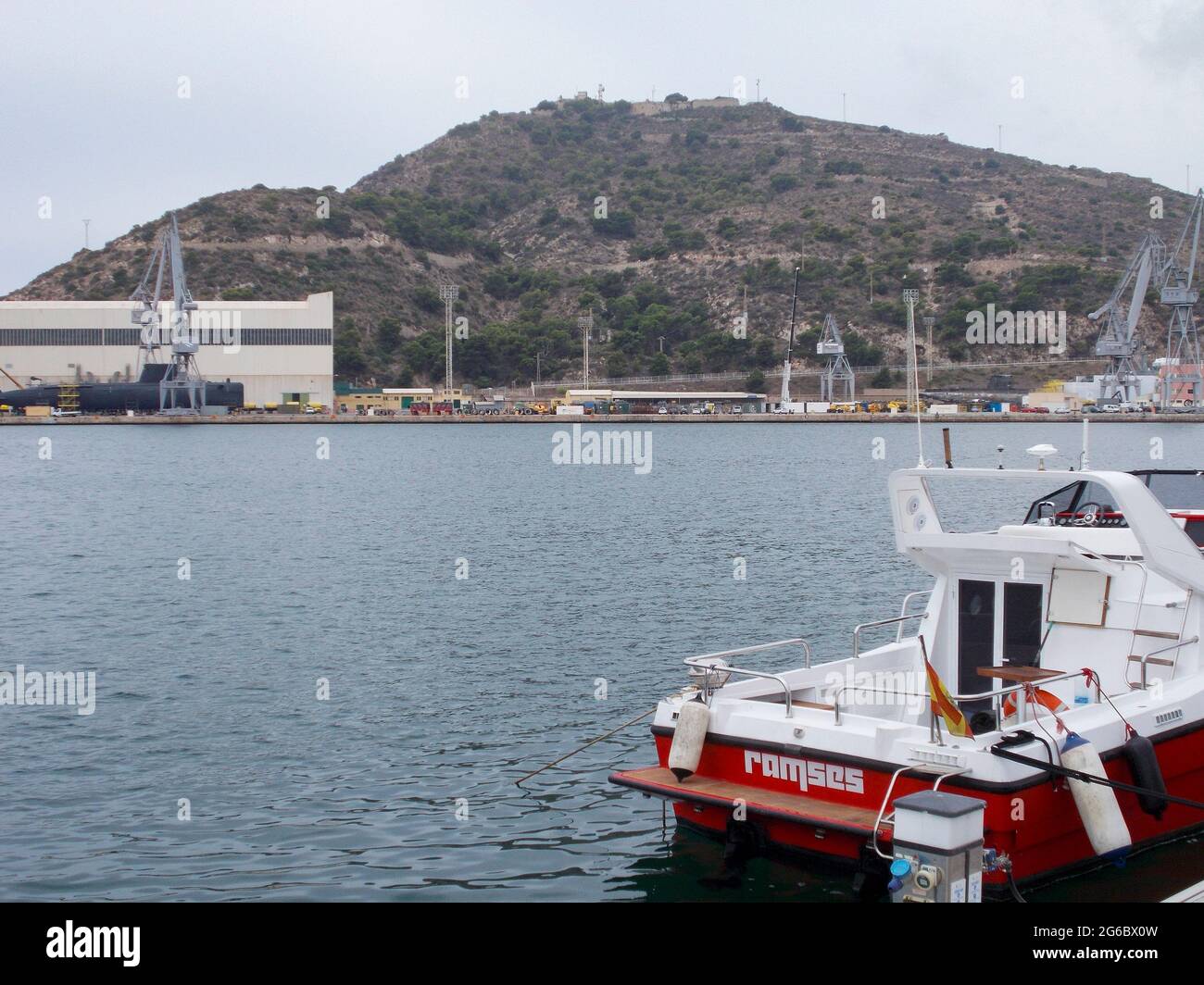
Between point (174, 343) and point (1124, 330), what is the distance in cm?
9233

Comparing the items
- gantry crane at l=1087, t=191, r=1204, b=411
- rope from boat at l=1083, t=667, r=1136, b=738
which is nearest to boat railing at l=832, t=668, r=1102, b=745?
rope from boat at l=1083, t=667, r=1136, b=738

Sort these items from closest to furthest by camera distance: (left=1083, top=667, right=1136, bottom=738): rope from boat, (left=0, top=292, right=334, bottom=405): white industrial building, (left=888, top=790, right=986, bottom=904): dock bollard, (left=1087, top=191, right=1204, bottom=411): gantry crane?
(left=888, top=790, right=986, bottom=904): dock bollard
(left=1083, top=667, right=1136, bottom=738): rope from boat
(left=0, top=292, right=334, bottom=405): white industrial building
(left=1087, top=191, right=1204, bottom=411): gantry crane

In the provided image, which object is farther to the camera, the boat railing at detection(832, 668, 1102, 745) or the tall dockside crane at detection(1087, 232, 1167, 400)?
the tall dockside crane at detection(1087, 232, 1167, 400)

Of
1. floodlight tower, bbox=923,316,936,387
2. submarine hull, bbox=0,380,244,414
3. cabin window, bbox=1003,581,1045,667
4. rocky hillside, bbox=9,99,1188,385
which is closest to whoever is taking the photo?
cabin window, bbox=1003,581,1045,667

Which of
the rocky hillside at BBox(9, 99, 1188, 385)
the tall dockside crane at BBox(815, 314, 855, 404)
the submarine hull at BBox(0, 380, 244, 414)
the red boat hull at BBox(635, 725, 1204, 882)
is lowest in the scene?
the red boat hull at BBox(635, 725, 1204, 882)

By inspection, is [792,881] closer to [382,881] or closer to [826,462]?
[382,881]

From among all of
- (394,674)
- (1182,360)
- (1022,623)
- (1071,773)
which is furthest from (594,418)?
(1071,773)

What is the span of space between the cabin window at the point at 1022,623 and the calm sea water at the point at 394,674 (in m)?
2.02

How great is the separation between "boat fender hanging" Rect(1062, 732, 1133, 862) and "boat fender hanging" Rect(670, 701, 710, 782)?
112 inches

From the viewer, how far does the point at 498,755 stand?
14.4 metres

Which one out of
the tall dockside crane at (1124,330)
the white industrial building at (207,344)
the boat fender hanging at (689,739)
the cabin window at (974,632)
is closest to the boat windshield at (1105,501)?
the cabin window at (974,632)

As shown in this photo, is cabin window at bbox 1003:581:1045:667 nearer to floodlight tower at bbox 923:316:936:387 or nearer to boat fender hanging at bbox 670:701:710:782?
boat fender hanging at bbox 670:701:710:782

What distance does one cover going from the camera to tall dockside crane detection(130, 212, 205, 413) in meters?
117
